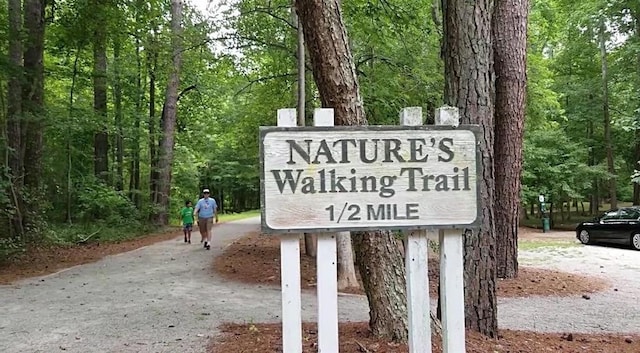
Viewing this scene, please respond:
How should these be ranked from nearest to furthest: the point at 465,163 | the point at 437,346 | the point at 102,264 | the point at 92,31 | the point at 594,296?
1. the point at 465,163
2. the point at 437,346
3. the point at 594,296
4. the point at 102,264
5. the point at 92,31

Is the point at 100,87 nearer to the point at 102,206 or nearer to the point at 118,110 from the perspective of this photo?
the point at 118,110

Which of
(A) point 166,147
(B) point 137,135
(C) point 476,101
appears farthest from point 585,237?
(B) point 137,135

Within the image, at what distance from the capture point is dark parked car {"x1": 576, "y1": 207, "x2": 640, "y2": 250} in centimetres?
1600

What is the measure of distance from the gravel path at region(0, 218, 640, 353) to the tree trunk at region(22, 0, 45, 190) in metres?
4.08

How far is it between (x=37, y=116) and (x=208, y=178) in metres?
31.0

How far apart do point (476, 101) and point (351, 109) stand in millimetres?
1198

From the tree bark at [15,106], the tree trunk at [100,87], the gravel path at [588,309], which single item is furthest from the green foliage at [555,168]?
the tree bark at [15,106]

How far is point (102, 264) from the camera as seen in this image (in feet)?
39.4

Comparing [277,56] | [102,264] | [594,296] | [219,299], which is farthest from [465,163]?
[102,264]

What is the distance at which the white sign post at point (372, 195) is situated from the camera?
308 cm

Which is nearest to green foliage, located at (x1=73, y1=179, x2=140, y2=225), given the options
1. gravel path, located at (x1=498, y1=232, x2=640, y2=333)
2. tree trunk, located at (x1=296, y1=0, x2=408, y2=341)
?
gravel path, located at (x1=498, y1=232, x2=640, y2=333)

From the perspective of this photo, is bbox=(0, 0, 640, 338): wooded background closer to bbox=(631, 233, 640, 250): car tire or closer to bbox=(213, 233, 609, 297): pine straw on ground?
bbox=(213, 233, 609, 297): pine straw on ground

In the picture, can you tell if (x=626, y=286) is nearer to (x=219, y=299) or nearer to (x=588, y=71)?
(x=219, y=299)

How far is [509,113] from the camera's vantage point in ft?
29.0
